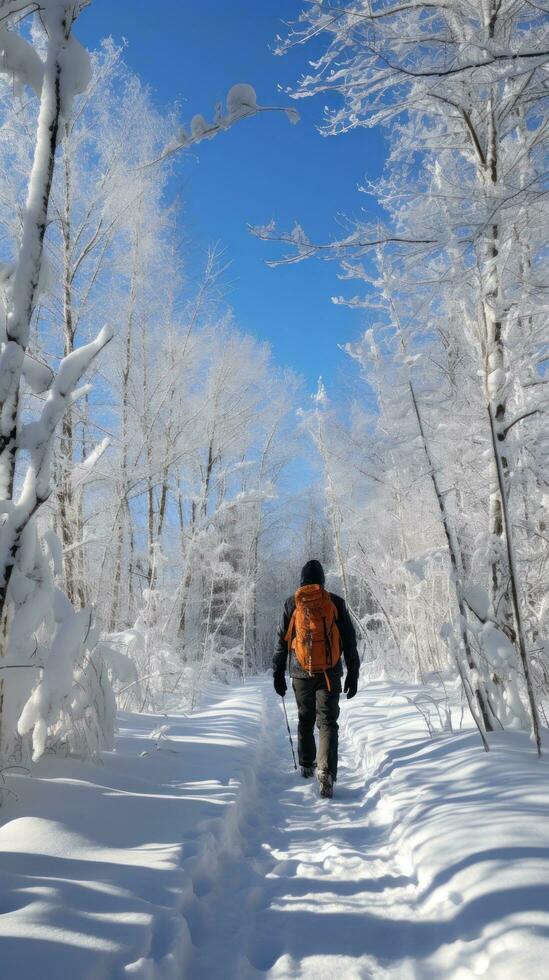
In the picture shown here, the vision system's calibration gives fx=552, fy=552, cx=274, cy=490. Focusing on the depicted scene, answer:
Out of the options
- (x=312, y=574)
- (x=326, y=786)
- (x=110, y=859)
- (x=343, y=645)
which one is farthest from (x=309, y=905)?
(x=312, y=574)

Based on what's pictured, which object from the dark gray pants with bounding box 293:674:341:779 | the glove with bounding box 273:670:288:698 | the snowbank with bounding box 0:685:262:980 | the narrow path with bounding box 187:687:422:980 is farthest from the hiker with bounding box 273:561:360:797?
the narrow path with bounding box 187:687:422:980

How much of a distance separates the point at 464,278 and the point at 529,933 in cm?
297

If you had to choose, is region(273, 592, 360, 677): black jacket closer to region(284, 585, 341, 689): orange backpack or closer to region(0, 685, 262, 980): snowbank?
region(284, 585, 341, 689): orange backpack

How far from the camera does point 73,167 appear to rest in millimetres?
7164

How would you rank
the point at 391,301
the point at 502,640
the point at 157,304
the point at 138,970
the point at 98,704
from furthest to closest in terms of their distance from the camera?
the point at 157,304 → the point at 391,301 → the point at 502,640 → the point at 98,704 → the point at 138,970

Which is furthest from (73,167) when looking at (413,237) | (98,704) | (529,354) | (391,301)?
(98,704)

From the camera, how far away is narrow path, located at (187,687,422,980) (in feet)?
5.10

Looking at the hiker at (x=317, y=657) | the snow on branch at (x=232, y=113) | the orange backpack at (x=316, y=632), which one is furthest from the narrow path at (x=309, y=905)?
the snow on branch at (x=232, y=113)

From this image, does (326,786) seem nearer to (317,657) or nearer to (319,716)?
(319,716)

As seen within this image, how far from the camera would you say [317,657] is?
379cm

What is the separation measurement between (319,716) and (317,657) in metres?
0.40

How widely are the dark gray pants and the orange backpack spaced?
0.10 meters

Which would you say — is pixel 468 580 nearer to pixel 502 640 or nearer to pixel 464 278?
pixel 502 640

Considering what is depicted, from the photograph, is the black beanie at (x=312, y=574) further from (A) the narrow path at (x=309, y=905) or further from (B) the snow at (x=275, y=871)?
(A) the narrow path at (x=309, y=905)
